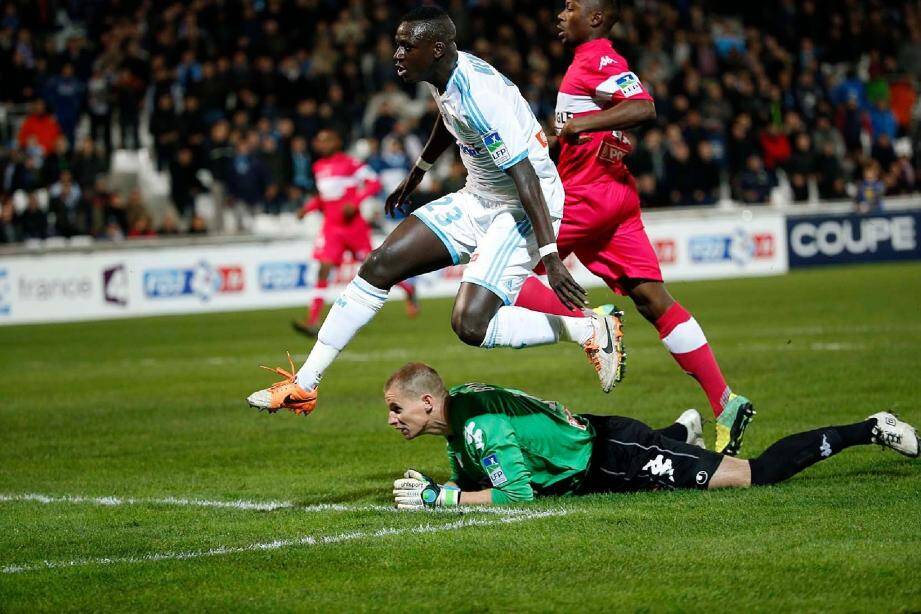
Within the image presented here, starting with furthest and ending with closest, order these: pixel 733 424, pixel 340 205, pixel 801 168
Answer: pixel 801 168 < pixel 340 205 < pixel 733 424

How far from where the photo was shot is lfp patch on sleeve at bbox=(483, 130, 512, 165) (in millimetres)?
7098

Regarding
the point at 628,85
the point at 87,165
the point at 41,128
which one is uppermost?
the point at 41,128

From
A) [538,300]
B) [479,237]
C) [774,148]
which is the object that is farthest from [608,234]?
[774,148]

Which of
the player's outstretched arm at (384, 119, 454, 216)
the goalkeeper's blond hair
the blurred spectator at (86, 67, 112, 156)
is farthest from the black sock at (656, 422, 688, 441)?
the blurred spectator at (86, 67, 112, 156)

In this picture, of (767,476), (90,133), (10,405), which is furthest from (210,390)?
(90,133)

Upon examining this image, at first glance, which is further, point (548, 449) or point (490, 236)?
point (490, 236)

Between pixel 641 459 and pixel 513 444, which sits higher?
pixel 513 444

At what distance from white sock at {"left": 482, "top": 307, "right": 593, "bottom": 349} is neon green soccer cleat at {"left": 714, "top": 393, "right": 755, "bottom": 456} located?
97 centimetres

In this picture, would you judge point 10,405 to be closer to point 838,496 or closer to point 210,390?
point 210,390

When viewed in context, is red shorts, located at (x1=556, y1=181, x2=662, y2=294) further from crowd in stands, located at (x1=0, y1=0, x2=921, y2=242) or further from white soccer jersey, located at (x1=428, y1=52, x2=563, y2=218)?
crowd in stands, located at (x1=0, y1=0, x2=921, y2=242)

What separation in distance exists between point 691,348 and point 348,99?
19990 millimetres

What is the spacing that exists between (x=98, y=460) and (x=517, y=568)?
15.1ft

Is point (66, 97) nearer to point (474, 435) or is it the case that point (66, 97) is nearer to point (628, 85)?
point (628, 85)

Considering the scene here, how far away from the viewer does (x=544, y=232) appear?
7.00m
